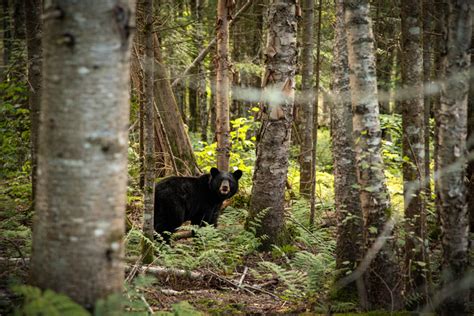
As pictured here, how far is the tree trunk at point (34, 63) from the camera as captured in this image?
7.83m

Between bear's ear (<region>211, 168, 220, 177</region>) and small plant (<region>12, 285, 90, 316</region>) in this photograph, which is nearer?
small plant (<region>12, 285, 90, 316</region>)

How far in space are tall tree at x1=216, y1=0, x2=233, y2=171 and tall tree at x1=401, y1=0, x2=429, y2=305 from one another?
5116 mm

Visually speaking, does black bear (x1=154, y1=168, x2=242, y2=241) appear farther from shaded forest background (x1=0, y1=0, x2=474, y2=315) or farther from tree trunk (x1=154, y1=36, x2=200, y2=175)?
tree trunk (x1=154, y1=36, x2=200, y2=175)

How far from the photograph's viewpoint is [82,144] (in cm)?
300

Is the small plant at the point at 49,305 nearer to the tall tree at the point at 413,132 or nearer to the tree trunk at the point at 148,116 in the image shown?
the tree trunk at the point at 148,116

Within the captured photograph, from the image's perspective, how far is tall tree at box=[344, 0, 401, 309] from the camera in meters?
4.96

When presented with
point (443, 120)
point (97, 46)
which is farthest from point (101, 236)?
point (443, 120)

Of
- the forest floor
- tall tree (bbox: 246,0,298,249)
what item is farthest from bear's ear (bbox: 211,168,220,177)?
the forest floor

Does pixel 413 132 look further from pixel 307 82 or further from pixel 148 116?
pixel 307 82

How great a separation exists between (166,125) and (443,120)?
9039 mm

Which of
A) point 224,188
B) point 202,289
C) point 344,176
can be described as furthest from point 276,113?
point 202,289

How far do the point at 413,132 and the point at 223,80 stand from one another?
18.5ft

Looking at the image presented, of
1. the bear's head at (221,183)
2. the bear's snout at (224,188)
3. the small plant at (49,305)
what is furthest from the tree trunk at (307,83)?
the small plant at (49,305)

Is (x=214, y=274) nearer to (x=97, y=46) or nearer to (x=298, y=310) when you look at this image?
(x=298, y=310)
